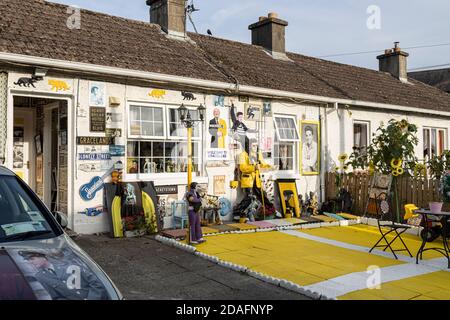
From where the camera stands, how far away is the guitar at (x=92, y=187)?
8266 mm

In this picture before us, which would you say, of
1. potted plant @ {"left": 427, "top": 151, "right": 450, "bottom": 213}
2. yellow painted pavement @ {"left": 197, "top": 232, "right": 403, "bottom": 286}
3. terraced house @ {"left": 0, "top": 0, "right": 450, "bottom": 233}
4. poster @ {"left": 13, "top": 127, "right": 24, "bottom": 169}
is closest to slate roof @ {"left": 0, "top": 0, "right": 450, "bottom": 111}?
terraced house @ {"left": 0, "top": 0, "right": 450, "bottom": 233}

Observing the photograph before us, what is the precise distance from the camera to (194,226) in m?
7.69

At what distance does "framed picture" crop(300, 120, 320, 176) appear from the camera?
12.1m

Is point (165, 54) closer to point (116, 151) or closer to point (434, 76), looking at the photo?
point (116, 151)

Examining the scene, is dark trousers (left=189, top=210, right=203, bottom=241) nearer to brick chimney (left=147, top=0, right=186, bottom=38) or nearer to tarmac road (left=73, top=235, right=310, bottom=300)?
tarmac road (left=73, top=235, right=310, bottom=300)

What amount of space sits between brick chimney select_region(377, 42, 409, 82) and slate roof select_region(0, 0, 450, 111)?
2.76 m

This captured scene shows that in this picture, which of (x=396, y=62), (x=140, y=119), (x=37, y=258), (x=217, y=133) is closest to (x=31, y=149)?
(x=140, y=119)

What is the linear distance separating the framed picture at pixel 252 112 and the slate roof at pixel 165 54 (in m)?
0.56

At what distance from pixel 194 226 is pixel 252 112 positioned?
418 centimetres

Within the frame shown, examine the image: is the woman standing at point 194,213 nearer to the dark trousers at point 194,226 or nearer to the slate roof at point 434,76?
the dark trousers at point 194,226

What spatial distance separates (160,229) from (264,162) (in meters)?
3.54

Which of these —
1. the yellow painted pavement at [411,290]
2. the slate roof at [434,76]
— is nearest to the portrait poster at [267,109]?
the yellow painted pavement at [411,290]

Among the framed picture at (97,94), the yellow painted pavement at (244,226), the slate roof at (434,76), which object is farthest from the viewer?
the slate roof at (434,76)
